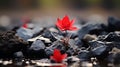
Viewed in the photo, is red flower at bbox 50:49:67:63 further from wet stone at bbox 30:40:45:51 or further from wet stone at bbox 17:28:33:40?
wet stone at bbox 17:28:33:40

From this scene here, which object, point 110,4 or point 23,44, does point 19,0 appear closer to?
point 110,4

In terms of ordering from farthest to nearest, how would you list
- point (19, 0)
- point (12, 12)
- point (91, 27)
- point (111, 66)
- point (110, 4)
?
1. point (19, 0)
2. point (110, 4)
3. point (12, 12)
4. point (91, 27)
5. point (111, 66)

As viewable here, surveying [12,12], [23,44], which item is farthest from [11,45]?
[12,12]

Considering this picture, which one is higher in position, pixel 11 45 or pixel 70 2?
pixel 70 2

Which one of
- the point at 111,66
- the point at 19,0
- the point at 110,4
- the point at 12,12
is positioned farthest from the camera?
the point at 19,0

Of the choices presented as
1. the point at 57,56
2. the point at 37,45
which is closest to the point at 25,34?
the point at 37,45

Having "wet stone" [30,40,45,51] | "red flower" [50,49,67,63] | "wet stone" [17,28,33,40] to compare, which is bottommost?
"red flower" [50,49,67,63]

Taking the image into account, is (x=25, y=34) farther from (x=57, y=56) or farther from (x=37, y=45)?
(x=57, y=56)

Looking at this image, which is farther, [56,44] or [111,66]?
[56,44]

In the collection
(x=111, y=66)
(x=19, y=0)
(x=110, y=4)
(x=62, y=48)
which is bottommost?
(x=111, y=66)

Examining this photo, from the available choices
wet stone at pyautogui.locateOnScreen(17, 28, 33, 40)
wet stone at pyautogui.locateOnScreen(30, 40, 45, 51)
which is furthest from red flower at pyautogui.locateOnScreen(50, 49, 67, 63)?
wet stone at pyautogui.locateOnScreen(17, 28, 33, 40)

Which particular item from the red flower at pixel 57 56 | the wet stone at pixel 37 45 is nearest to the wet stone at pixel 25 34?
the wet stone at pixel 37 45
